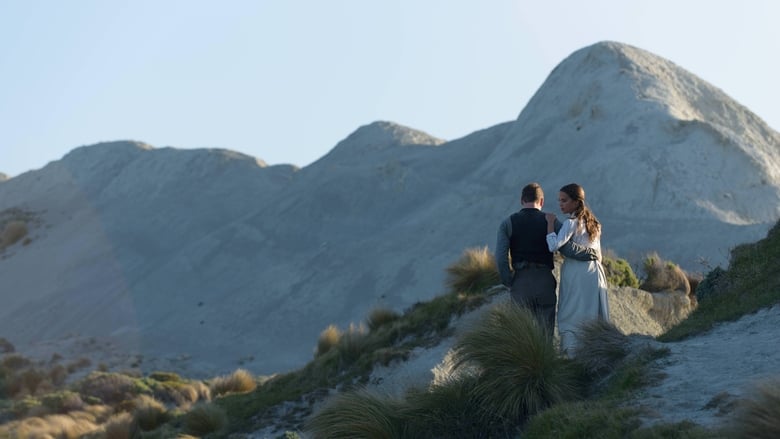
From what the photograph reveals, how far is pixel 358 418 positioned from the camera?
760 cm

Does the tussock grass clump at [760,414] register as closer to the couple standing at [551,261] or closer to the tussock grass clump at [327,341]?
the couple standing at [551,261]

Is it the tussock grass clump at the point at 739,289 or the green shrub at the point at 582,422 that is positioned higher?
the tussock grass clump at the point at 739,289

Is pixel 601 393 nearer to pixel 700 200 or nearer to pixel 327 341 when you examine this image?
pixel 327 341

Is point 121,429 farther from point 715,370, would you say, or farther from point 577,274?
point 715,370

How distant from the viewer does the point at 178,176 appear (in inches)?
2495

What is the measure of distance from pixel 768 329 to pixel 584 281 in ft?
5.54

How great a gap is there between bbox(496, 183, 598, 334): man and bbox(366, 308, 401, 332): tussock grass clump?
7.90 metres

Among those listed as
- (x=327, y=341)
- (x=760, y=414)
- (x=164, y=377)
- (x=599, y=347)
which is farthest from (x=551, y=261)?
(x=164, y=377)

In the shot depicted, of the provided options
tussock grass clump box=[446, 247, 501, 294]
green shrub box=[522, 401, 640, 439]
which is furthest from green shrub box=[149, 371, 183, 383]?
green shrub box=[522, 401, 640, 439]

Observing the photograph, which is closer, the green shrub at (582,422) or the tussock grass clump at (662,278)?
the green shrub at (582,422)

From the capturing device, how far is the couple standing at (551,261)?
8594 millimetres

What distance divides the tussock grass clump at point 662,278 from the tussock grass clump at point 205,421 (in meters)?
7.04

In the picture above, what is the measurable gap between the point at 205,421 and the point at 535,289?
25.7 feet

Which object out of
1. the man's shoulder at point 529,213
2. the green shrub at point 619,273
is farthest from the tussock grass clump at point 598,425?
the green shrub at point 619,273
